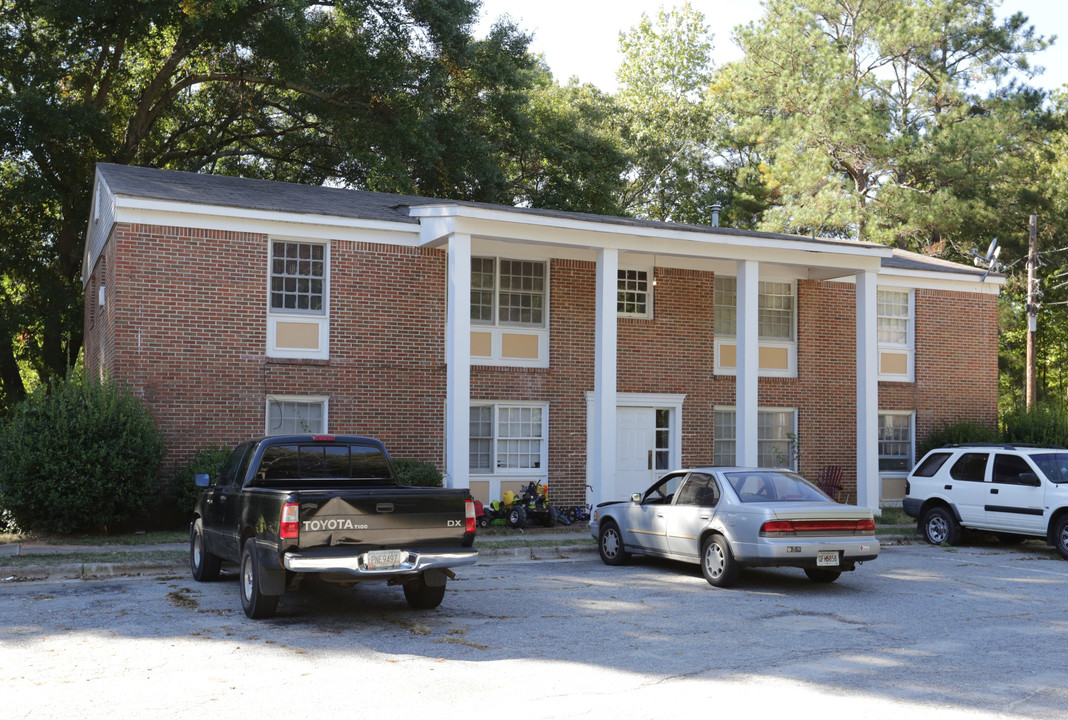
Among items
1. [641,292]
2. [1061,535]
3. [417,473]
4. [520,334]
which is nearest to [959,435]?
[1061,535]

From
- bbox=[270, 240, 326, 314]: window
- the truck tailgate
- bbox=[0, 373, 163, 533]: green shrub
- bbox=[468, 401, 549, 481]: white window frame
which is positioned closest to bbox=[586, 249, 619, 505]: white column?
bbox=[468, 401, 549, 481]: white window frame

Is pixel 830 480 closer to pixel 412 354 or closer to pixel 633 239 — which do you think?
pixel 633 239

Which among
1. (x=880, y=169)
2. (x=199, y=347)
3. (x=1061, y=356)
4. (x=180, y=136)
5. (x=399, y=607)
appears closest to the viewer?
(x=399, y=607)

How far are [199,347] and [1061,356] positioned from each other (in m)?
42.4

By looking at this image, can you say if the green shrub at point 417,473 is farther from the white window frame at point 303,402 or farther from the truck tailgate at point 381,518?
the truck tailgate at point 381,518

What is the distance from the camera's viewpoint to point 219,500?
11.2 meters

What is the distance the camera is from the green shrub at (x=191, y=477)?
16625mm

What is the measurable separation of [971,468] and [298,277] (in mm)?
12350

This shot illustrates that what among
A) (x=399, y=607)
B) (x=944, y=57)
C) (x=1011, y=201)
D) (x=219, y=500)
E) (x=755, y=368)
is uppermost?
(x=944, y=57)

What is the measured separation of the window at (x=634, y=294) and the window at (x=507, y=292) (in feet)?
5.92

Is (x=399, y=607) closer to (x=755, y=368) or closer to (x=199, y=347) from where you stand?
(x=199, y=347)

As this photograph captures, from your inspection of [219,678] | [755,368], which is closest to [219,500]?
[219,678]

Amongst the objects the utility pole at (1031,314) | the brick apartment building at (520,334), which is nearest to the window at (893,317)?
the brick apartment building at (520,334)

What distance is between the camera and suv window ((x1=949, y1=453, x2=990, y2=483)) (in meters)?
16.9
